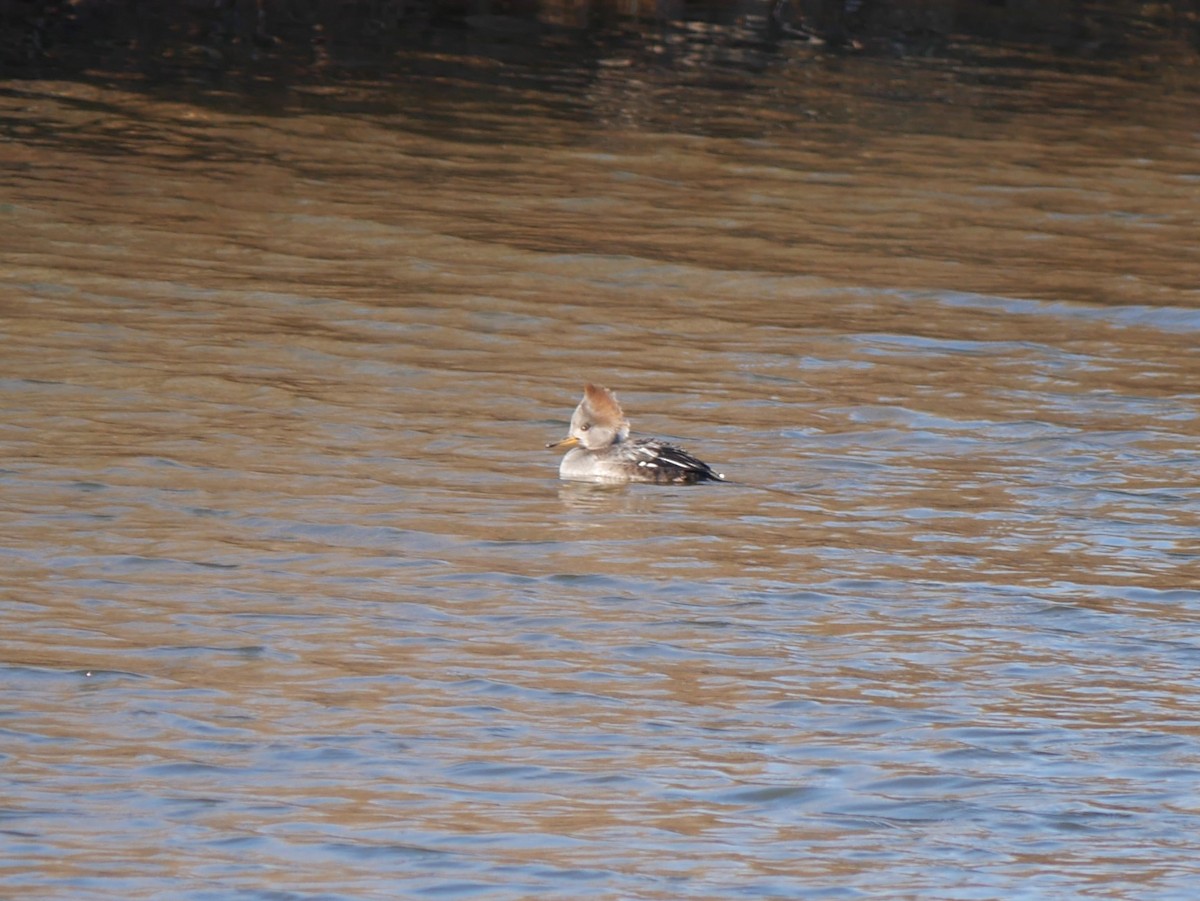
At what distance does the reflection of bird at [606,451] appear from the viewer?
9.79 meters

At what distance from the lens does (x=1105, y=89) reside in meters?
22.6

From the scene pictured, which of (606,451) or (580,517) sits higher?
(606,451)

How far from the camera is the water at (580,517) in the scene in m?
5.86

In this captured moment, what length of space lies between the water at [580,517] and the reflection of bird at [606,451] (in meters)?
0.12

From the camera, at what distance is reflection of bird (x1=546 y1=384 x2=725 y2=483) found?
9.79 m

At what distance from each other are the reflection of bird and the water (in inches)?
4.7

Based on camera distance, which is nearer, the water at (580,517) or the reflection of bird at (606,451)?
the water at (580,517)

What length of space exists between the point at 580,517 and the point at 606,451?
0.63 metres

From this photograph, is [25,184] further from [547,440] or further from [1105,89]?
[1105,89]

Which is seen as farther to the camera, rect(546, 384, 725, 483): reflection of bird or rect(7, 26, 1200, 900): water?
rect(546, 384, 725, 483): reflection of bird

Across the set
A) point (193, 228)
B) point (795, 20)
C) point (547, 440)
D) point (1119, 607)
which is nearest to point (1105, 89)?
point (795, 20)

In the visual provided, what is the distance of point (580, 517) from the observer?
929cm

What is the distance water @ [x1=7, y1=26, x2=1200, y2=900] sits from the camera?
19.2ft

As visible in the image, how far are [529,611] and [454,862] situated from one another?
7.50 feet
